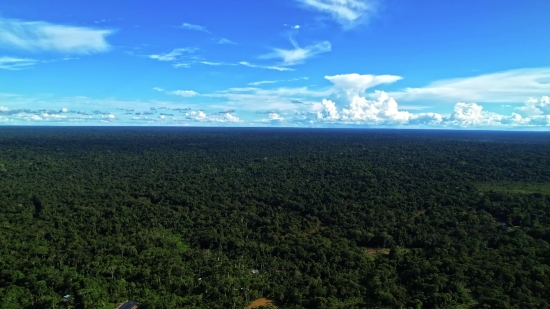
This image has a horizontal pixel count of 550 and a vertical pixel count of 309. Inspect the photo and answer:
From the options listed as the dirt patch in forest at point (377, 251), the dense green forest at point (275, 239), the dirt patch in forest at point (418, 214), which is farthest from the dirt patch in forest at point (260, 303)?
the dirt patch in forest at point (418, 214)

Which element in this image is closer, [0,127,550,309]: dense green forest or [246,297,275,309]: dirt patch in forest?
[246,297,275,309]: dirt patch in forest

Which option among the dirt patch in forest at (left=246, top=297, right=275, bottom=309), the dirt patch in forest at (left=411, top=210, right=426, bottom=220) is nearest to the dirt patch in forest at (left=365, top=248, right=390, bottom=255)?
the dirt patch in forest at (left=411, top=210, right=426, bottom=220)

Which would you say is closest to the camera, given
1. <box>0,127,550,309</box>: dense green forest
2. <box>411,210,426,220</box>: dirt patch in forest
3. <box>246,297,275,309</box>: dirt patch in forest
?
<box>246,297,275,309</box>: dirt patch in forest

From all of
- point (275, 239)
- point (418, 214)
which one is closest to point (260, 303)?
point (275, 239)

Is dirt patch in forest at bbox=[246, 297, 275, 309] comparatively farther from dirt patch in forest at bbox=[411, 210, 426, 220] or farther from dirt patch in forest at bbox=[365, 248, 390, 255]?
dirt patch in forest at bbox=[411, 210, 426, 220]

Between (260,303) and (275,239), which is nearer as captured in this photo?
(260,303)

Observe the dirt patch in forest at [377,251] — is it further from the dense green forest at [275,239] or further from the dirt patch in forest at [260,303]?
the dirt patch in forest at [260,303]

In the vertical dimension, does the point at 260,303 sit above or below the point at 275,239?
below

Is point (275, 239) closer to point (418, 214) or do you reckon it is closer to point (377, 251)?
point (377, 251)

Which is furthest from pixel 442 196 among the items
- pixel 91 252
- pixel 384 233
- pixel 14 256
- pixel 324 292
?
pixel 14 256
